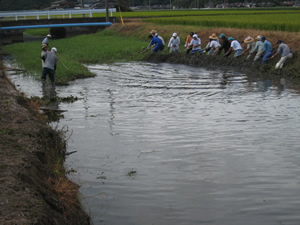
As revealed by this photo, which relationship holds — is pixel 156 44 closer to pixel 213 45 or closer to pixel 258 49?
pixel 213 45

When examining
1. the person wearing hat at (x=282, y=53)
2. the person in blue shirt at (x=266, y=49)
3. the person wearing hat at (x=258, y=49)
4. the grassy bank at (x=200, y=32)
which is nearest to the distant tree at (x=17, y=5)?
the grassy bank at (x=200, y=32)

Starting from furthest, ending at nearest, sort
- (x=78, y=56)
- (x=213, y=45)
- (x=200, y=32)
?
1. (x=200, y=32)
2. (x=78, y=56)
3. (x=213, y=45)

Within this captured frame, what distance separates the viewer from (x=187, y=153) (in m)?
9.13

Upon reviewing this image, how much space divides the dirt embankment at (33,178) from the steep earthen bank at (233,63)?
42.1ft

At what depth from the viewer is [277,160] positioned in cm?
864

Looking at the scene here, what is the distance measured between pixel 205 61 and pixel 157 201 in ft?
60.0

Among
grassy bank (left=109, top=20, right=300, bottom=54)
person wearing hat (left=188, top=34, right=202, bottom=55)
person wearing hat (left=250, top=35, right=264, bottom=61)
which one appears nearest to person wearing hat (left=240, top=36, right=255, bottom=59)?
person wearing hat (left=250, top=35, right=264, bottom=61)

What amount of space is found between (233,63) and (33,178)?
18.2 meters

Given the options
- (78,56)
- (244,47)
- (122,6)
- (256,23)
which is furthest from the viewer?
(122,6)

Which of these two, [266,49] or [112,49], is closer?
[266,49]

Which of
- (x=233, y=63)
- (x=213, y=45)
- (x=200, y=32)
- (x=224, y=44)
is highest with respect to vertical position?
(x=200, y=32)

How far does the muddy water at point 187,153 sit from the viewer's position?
6617 millimetres

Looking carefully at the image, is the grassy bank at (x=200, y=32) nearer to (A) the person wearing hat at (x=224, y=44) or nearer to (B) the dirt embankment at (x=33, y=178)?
(A) the person wearing hat at (x=224, y=44)

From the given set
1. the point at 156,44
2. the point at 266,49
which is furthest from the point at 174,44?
the point at 266,49
